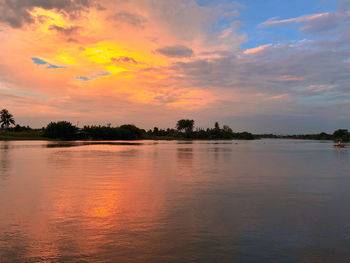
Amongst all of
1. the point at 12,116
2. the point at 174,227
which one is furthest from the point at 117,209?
the point at 12,116

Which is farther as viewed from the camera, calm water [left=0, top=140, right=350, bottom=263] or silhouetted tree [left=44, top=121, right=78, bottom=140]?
silhouetted tree [left=44, top=121, right=78, bottom=140]

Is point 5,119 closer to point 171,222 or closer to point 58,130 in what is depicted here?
point 58,130

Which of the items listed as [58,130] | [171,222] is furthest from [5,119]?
[171,222]

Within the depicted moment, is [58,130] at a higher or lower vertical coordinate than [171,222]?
higher

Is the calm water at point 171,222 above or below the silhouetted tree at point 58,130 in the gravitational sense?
below

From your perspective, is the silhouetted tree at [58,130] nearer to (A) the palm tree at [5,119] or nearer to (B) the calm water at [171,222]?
(A) the palm tree at [5,119]

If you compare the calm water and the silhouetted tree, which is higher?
the silhouetted tree

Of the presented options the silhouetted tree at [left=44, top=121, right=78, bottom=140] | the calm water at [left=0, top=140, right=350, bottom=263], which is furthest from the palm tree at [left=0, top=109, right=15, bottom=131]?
the calm water at [left=0, top=140, right=350, bottom=263]

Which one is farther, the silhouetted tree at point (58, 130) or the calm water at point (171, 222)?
the silhouetted tree at point (58, 130)

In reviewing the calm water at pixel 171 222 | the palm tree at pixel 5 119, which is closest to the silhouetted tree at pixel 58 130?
the palm tree at pixel 5 119

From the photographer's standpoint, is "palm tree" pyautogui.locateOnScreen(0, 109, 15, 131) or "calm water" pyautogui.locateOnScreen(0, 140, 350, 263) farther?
"palm tree" pyautogui.locateOnScreen(0, 109, 15, 131)

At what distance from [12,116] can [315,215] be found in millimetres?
172626

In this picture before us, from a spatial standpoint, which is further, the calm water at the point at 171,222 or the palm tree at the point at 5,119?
the palm tree at the point at 5,119

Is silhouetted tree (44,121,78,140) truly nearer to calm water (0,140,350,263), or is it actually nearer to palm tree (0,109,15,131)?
palm tree (0,109,15,131)
